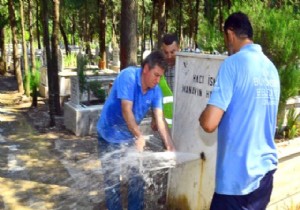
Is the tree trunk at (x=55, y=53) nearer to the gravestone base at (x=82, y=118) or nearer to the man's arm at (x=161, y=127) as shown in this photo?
the gravestone base at (x=82, y=118)

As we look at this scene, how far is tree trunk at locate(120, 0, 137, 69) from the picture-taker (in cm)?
577

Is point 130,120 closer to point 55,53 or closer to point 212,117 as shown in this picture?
point 212,117

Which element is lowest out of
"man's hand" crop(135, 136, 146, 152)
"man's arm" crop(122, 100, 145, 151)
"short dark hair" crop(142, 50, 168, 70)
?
"man's hand" crop(135, 136, 146, 152)

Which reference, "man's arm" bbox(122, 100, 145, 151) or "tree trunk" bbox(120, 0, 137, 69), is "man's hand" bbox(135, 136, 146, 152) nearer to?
"man's arm" bbox(122, 100, 145, 151)

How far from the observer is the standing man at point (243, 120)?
7.27 ft

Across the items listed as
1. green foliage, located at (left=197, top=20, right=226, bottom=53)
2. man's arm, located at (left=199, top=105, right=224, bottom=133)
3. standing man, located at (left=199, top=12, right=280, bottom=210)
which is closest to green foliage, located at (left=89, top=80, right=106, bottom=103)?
green foliage, located at (left=197, top=20, right=226, bottom=53)

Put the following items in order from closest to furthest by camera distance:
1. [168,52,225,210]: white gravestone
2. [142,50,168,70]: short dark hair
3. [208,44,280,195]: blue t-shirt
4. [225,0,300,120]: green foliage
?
[208,44,280,195]: blue t-shirt, [142,50,168,70]: short dark hair, [168,52,225,210]: white gravestone, [225,0,300,120]: green foliage

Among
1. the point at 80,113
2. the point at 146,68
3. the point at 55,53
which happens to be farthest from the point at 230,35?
the point at 55,53

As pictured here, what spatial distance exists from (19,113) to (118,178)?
7.40 metres

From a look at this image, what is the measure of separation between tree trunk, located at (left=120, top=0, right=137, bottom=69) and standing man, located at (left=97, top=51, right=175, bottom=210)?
2483mm

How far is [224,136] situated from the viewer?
234cm

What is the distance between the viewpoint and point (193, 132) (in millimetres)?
3834

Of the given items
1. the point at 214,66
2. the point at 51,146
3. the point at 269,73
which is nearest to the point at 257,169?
the point at 269,73

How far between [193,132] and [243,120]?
62.7 inches
